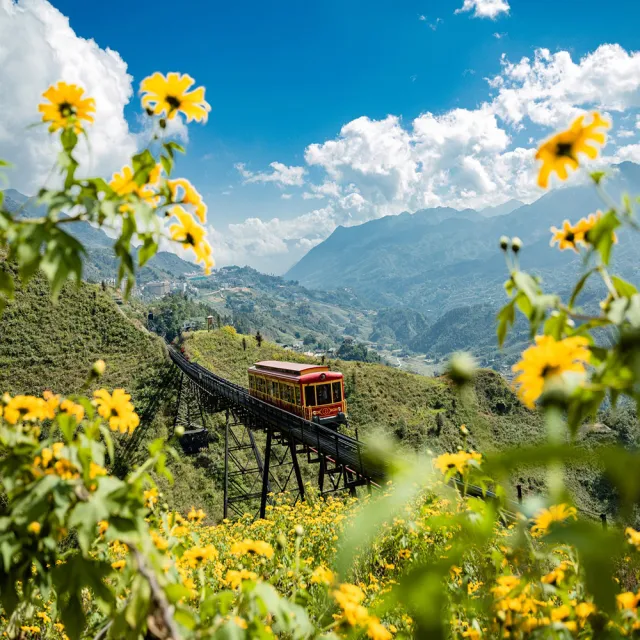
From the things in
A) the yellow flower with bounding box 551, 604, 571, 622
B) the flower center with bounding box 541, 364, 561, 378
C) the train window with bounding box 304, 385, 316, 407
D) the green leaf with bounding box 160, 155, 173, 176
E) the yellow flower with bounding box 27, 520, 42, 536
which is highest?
the green leaf with bounding box 160, 155, 173, 176

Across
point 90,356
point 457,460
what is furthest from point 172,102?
point 90,356

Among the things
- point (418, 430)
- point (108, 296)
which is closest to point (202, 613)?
point (418, 430)

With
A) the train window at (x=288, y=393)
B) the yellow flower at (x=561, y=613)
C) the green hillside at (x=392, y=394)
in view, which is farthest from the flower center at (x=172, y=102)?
the green hillside at (x=392, y=394)

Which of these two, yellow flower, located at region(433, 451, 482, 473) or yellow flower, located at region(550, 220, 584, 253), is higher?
yellow flower, located at region(550, 220, 584, 253)

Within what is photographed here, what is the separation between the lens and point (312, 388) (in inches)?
581

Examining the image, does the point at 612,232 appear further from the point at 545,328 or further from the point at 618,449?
the point at 618,449

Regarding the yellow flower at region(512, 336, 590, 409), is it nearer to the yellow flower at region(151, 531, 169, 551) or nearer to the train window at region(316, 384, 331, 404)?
the yellow flower at region(151, 531, 169, 551)

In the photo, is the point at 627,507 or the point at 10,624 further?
the point at 10,624

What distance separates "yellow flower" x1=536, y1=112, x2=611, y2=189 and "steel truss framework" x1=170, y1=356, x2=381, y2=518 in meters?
8.52

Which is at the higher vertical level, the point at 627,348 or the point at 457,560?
the point at 627,348

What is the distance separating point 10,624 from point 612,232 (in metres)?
1.97

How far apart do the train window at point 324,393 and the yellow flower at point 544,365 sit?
1415 centimetres

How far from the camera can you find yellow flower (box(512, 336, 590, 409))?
32.8 inches

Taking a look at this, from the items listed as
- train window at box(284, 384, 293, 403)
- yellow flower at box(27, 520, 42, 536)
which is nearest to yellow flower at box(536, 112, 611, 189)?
yellow flower at box(27, 520, 42, 536)
